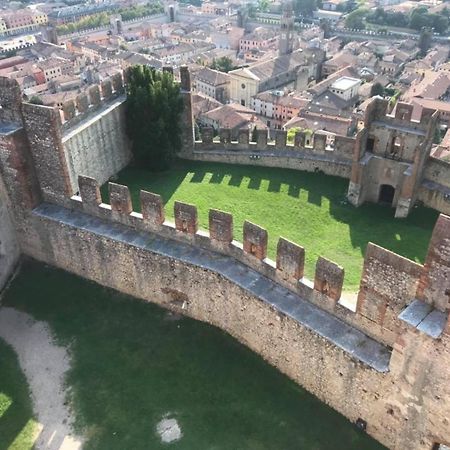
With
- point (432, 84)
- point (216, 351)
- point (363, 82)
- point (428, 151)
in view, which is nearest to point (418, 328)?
point (216, 351)

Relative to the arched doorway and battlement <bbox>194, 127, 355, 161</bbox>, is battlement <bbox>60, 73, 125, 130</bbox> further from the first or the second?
the arched doorway

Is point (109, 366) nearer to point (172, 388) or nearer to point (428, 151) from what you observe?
point (172, 388)

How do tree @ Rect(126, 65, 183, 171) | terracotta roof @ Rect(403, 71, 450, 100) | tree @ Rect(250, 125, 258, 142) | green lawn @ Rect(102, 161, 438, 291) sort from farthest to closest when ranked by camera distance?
terracotta roof @ Rect(403, 71, 450, 100)
tree @ Rect(250, 125, 258, 142)
tree @ Rect(126, 65, 183, 171)
green lawn @ Rect(102, 161, 438, 291)

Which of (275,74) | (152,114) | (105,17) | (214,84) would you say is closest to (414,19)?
(275,74)

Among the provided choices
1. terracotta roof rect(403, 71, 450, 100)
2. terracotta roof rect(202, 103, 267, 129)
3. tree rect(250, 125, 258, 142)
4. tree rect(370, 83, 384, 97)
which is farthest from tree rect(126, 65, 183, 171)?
tree rect(370, 83, 384, 97)

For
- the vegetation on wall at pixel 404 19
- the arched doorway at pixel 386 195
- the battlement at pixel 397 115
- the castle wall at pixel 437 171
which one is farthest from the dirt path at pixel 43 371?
the vegetation on wall at pixel 404 19

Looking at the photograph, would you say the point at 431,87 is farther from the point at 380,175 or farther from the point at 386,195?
the point at 380,175
